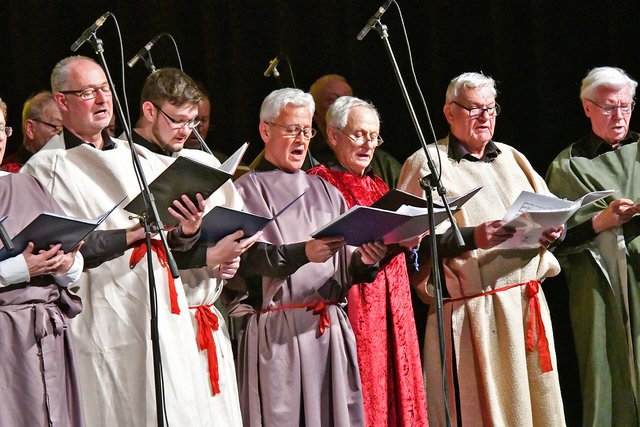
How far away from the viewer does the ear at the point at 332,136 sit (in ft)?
17.7

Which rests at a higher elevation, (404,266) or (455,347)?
(404,266)

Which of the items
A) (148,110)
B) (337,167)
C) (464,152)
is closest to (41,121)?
(148,110)

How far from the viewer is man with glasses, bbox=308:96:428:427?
512 cm

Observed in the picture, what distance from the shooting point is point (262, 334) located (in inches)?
189

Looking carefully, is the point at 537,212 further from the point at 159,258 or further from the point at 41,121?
the point at 41,121

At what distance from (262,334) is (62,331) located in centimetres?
99

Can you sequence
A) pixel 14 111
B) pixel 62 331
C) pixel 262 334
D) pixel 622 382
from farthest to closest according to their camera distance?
pixel 14 111 < pixel 622 382 < pixel 262 334 < pixel 62 331

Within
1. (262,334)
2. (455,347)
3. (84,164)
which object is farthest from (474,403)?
(84,164)

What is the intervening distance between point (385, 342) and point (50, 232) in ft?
6.13

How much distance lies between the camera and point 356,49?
22.0 ft

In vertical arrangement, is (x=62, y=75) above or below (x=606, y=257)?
above

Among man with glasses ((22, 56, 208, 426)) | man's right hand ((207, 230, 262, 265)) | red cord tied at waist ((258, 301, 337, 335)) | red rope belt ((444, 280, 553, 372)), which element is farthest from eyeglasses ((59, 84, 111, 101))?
red rope belt ((444, 280, 553, 372))

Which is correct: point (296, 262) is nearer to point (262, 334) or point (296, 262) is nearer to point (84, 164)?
point (262, 334)

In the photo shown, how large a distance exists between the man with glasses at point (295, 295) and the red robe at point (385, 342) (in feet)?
0.57
